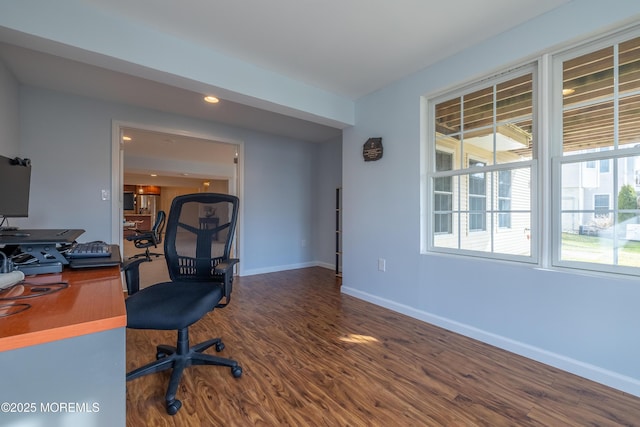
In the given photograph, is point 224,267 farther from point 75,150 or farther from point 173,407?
point 75,150

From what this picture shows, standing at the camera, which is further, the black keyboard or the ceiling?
the ceiling

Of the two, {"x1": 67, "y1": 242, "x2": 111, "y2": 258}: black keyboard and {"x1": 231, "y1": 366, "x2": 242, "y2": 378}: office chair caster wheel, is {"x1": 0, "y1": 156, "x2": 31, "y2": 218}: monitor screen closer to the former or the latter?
{"x1": 67, "y1": 242, "x2": 111, "y2": 258}: black keyboard

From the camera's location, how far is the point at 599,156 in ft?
5.75

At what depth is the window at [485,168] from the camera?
210cm

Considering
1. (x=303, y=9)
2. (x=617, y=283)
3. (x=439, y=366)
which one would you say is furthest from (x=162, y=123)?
(x=617, y=283)

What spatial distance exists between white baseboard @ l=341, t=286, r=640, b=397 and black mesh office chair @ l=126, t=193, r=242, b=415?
1715 millimetres

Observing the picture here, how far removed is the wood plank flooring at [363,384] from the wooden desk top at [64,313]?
0.79 meters

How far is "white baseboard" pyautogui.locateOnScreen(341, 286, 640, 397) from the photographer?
1.62 meters

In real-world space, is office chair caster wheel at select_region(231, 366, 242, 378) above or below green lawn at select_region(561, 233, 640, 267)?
below

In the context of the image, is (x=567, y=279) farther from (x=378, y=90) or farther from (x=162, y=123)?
(x=162, y=123)

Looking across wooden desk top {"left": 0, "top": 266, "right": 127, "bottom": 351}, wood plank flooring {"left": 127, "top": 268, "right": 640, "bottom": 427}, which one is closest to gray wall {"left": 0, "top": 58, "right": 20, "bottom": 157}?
wood plank flooring {"left": 127, "top": 268, "right": 640, "bottom": 427}

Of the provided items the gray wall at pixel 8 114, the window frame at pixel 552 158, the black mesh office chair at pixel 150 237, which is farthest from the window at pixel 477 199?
the black mesh office chair at pixel 150 237

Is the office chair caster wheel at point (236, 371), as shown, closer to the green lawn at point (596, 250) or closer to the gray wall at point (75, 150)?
the green lawn at point (596, 250)

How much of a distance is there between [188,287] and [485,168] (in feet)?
8.03
